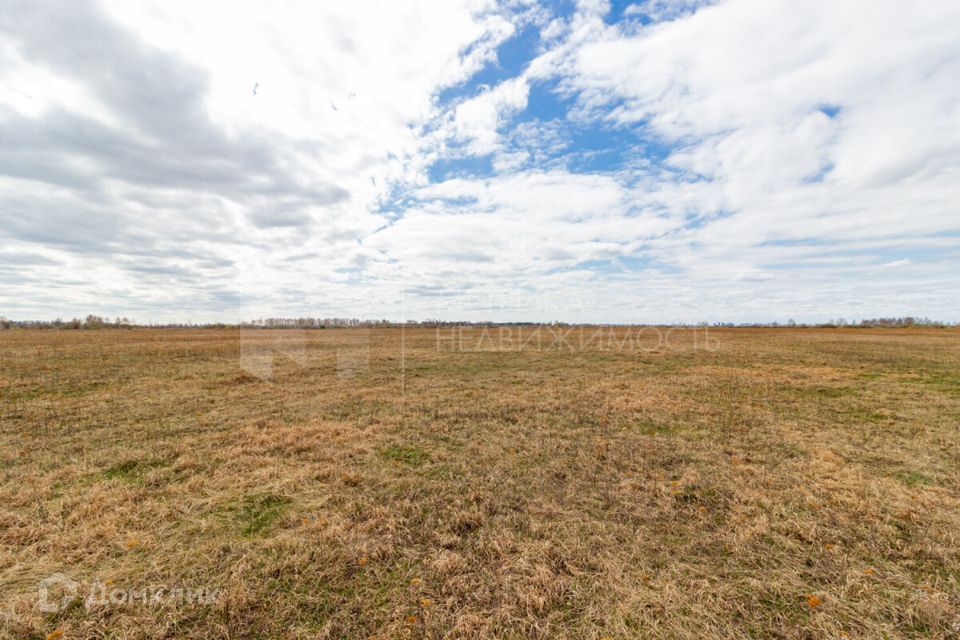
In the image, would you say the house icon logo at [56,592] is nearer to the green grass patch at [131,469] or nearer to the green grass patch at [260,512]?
the green grass patch at [260,512]

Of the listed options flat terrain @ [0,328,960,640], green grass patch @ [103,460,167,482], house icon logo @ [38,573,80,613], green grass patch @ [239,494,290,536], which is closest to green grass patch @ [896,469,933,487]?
flat terrain @ [0,328,960,640]

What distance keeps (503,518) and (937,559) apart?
5.09m

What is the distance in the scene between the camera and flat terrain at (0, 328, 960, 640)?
3.43 metres

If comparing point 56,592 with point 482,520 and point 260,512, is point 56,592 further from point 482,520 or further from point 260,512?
point 482,520

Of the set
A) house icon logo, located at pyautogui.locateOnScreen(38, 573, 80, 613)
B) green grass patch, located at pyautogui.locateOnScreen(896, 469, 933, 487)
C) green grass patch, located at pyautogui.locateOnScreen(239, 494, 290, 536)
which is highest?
green grass patch, located at pyautogui.locateOnScreen(896, 469, 933, 487)

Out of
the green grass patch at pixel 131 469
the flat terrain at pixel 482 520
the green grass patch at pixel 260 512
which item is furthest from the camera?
the green grass patch at pixel 131 469

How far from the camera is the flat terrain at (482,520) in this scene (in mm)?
3434

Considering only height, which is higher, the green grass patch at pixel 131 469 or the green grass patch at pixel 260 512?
the green grass patch at pixel 131 469

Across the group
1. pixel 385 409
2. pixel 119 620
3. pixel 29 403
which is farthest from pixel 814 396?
pixel 29 403

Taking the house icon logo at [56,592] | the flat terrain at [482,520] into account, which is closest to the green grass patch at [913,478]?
the flat terrain at [482,520]

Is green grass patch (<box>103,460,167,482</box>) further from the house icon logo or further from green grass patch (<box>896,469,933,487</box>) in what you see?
green grass patch (<box>896,469,933,487</box>)

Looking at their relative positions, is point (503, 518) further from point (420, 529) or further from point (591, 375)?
point (591, 375)

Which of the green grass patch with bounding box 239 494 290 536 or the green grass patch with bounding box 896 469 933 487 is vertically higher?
the green grass patch with bounding box 896 469 933 487

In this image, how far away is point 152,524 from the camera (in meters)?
4.89
